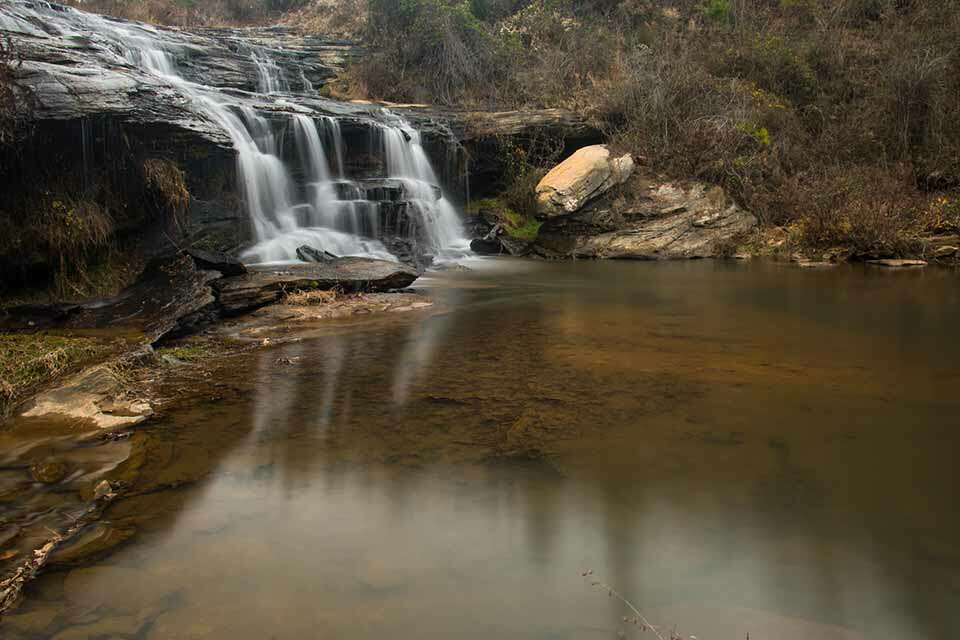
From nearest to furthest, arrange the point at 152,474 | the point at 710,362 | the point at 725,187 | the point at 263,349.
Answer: the point at 152,474
the point at 710,362
the point at 263,349
the point at 725,187

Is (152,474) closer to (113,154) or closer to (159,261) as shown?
(159,261)

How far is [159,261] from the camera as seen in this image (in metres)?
7.61

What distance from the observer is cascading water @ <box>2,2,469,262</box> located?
35.8ft

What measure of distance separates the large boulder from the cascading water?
2395mm

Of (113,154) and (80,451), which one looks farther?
(113,154)

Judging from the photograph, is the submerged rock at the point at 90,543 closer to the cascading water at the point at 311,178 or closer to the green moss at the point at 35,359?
the green moss at the point at 35,359

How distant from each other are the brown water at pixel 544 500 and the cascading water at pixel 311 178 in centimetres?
627

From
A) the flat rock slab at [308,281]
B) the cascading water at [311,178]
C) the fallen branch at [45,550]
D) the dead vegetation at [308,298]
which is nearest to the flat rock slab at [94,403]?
the fallen branch at [45,550]

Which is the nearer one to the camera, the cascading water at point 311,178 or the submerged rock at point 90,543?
the submerged rock at point 90,543

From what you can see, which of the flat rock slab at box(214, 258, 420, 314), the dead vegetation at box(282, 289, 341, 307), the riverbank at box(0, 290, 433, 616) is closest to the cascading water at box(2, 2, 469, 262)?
the flat rock slab at box(214, 258, 420, 314)

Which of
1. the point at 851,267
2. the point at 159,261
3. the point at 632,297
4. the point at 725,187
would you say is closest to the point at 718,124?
the point at 725,187

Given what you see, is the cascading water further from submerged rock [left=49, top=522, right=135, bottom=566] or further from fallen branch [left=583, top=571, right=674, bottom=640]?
fallen branch [left=583, top=571, right=674, bottom=640]

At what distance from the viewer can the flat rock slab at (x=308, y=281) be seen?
278 inches

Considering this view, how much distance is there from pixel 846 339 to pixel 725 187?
992 cm
